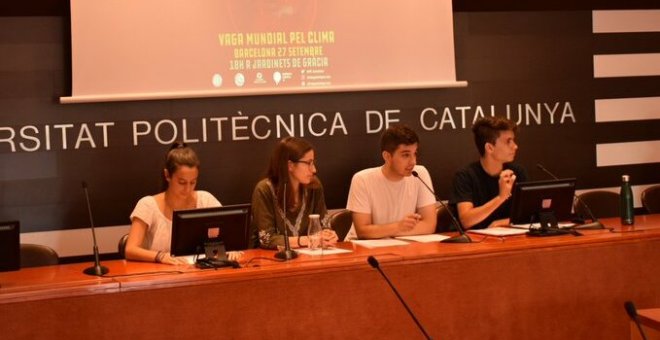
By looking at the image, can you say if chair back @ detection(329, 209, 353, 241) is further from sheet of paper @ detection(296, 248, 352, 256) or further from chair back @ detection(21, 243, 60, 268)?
chair back @ detection(21, 243, 60, 268)

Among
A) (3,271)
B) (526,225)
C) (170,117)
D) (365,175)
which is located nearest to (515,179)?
(526,225)

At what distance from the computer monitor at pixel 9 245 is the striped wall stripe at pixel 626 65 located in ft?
13.4

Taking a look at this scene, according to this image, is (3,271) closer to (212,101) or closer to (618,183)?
(212,101)

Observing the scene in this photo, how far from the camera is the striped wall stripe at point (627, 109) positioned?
571cm

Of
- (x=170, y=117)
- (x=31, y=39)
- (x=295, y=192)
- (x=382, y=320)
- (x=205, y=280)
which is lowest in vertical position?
(x=382, y=320)

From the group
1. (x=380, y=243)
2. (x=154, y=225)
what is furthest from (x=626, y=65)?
(x=154, y=225)

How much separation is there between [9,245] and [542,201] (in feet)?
8.20

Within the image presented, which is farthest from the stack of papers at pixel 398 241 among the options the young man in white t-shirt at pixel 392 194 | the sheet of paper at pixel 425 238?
the young man in white t-shirt at pixel 392 194

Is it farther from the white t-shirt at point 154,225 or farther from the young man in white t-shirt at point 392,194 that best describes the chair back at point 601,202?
the white t-shirt at point 154,225

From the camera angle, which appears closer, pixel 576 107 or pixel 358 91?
pixel 358 91

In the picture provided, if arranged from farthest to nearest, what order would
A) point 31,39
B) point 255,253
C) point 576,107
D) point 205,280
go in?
point 576,107
point 31,39
point 255,253
point 205,280

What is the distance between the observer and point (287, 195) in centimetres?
426

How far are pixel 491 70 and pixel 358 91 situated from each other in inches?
38.8

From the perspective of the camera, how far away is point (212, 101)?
4922 millimetres
